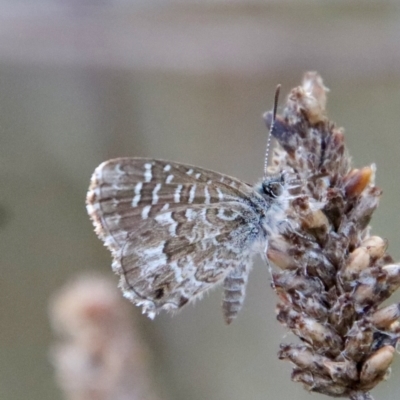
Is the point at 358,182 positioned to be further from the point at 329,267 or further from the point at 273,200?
the point at 273,200

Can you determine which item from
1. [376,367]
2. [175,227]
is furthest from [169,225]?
[376,367]

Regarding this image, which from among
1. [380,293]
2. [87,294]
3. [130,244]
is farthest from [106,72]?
[380,293]

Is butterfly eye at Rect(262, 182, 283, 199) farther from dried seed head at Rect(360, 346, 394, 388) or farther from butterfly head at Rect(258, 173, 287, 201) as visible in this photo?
dried seed head at Rect(360, 346, 394, 388)

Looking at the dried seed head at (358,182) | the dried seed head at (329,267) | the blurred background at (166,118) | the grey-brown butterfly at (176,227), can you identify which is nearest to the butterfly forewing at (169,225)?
the grey-brown butterfly at (176,227)

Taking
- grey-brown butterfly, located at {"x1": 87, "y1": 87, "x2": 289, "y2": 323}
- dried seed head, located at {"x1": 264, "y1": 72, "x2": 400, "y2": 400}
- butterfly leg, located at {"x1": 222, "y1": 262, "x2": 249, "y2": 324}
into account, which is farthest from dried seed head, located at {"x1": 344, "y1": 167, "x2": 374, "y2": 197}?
butterfly leg, located at {"x1": 222, "y1": 262, "x2": 249, "y2": 324}

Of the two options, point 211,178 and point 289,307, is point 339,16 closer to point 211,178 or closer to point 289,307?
point 211,178

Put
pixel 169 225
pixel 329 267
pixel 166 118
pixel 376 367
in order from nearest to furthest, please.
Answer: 1. pixel 376 367
2. pixel 329 267
3. pixel 169 225
4. pixel 166 118
